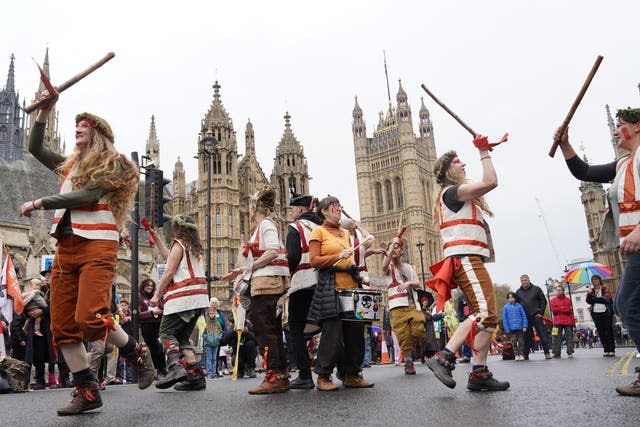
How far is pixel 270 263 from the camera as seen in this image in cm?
552

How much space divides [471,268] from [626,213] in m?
1.28

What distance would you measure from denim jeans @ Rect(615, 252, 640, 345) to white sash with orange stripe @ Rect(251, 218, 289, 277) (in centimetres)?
317

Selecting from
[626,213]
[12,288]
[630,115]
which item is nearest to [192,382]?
[626,213]

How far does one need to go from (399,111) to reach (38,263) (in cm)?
6625

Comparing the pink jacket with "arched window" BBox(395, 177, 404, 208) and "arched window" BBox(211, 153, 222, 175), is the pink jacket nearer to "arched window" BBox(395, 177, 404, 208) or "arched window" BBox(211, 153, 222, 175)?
"arched window" BBox(211, 153, 222, 175)

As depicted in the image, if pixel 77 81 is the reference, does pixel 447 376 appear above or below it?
below

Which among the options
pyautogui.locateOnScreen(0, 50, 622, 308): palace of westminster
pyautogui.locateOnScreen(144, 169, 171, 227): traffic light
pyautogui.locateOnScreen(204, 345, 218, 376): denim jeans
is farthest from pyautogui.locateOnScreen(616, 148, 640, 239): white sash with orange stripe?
pyautogui.locateOnScreen(0, 50, 622, 308): palace of westminster

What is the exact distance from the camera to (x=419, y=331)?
810 cm

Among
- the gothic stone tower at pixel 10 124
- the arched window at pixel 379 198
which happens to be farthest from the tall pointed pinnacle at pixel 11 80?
the arched window at pixel 379 198

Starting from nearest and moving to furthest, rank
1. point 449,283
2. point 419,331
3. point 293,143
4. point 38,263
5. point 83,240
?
point 83,240 → point 449,283 → point 419,331 → point 38,263 → point 293,143

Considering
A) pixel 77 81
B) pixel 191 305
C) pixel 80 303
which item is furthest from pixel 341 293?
pixel 77 81

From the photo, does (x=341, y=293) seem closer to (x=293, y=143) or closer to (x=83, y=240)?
(x=83, y=240)

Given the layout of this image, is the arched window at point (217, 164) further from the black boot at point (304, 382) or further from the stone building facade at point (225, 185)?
the black boot at point (304, 382)

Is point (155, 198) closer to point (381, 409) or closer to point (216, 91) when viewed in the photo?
point (381, 409)
